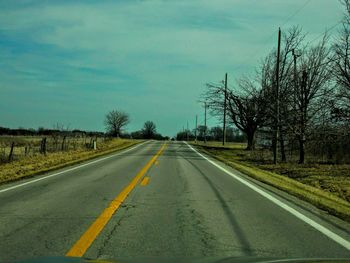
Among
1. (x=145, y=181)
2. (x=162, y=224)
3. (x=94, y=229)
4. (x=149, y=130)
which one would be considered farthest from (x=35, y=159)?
(x=149, y=130)

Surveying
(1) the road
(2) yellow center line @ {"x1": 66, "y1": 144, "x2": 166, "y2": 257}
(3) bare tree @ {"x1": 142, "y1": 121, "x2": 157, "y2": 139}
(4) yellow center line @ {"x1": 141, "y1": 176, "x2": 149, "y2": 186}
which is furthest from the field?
(3) bare tree @ {"x1": 142, "y1": 121, "x2": 157, "y2": 139}

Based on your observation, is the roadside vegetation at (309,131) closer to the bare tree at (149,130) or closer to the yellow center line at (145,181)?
the yellow center line at (145,181)

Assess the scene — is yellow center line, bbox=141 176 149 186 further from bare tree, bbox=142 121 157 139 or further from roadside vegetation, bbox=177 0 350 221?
bare tree, bbox=142 121 157 139

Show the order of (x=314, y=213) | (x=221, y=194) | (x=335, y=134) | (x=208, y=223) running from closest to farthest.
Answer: (x=208, y=223)
(x=314, y=213)
(x=221, y=194)
(x=335, y=134)

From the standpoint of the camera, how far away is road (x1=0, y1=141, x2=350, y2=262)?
6.99 metres

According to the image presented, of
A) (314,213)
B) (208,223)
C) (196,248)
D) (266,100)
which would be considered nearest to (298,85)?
(266,100)

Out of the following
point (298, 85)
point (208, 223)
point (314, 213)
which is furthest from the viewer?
point (298, 85)

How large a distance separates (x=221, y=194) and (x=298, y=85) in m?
20.5

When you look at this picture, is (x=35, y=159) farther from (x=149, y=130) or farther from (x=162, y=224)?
(x=149, y=130)

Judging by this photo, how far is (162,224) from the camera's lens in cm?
896

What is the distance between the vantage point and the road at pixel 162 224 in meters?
6.99

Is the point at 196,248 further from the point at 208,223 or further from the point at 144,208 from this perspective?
the point at 144,208

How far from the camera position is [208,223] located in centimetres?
912

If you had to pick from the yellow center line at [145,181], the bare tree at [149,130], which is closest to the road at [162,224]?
the yellow center line at [145,181]
